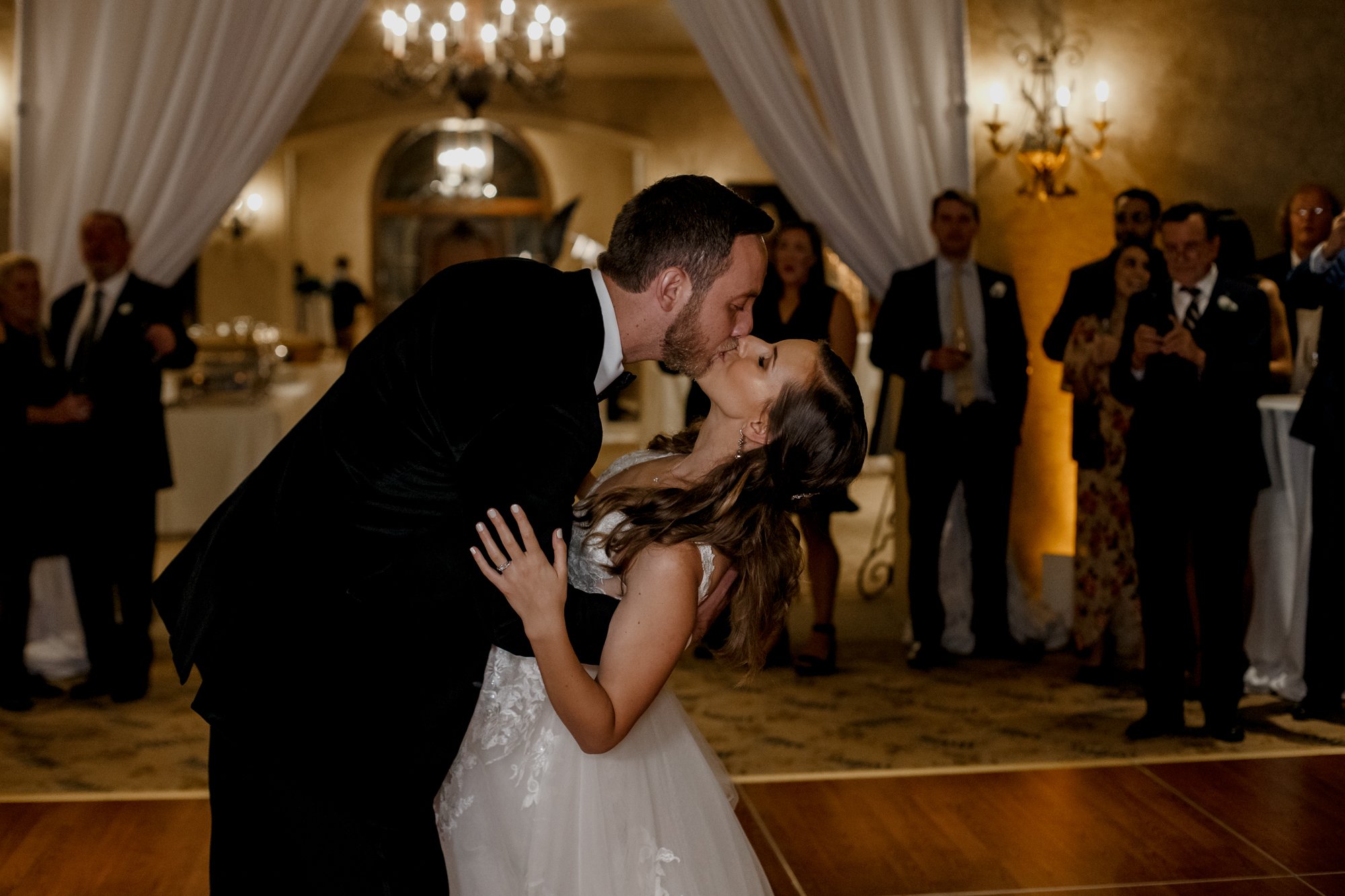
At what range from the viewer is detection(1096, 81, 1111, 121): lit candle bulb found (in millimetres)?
5332

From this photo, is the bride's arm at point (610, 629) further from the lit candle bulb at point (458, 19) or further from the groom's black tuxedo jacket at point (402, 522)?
the lit candle bulb at point (458, 19)

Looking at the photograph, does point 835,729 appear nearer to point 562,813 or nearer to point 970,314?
point 970,314

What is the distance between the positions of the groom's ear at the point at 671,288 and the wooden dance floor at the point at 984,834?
5.14ft

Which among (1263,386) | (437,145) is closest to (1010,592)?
(1263,386)

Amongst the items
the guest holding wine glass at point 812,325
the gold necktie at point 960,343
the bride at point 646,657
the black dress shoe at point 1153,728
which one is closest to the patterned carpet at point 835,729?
the black dress shoe at point 1153,728

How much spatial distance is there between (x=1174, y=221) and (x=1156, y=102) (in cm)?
172

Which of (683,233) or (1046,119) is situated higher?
(1046,119)

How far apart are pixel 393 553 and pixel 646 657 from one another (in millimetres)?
363

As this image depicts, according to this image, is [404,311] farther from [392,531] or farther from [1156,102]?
[1156,102]

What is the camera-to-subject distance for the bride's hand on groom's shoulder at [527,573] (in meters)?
1.70

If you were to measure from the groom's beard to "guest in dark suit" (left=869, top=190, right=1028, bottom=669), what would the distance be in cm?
295

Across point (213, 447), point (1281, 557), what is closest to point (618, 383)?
point (1281, 557)

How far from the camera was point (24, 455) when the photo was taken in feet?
14.2

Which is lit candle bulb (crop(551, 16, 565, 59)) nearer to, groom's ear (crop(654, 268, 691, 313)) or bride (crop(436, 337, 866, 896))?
bride (crop(436, 337, 866, 896))
